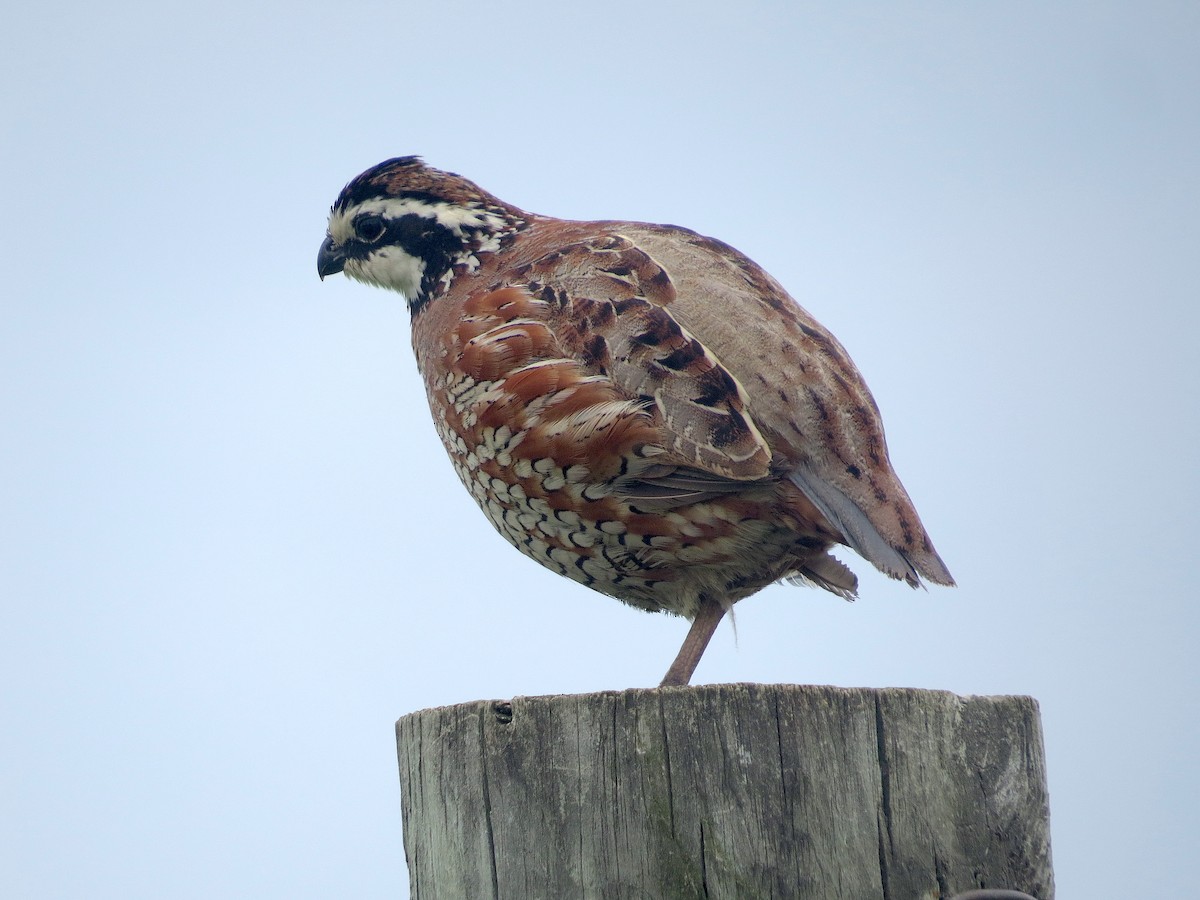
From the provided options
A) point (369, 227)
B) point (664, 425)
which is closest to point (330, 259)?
point (369, 227)

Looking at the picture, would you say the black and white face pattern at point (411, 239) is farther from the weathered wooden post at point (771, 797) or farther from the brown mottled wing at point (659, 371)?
the weathered wooden post at point (771, 797)

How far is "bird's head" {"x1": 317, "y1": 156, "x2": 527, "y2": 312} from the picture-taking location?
554 centimetres

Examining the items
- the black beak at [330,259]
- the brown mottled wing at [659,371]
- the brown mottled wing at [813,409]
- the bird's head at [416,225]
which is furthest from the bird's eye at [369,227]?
the brown mottled wing at [813,409]

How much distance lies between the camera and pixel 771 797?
2932mm

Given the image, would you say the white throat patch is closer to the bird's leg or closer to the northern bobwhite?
the northern bobwhite

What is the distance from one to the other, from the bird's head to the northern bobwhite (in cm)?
30

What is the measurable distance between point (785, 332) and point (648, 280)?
52cm

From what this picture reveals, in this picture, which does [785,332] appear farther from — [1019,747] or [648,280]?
[1019,747]

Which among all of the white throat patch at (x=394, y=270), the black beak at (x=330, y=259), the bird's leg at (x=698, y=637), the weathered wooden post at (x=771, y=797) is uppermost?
the black beak at (x=330, y=259)

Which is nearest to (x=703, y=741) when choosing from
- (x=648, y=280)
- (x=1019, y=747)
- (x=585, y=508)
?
(x=1019, y=747)

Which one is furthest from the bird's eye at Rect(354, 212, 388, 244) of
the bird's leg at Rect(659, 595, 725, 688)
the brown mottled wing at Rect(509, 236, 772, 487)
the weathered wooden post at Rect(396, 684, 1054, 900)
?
the weathered wooden post at Rect(396, 684, 1054, 900)

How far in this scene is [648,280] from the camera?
4.61m

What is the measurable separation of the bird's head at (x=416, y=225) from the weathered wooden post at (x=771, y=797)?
285 cm

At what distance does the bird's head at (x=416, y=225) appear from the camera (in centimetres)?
554
